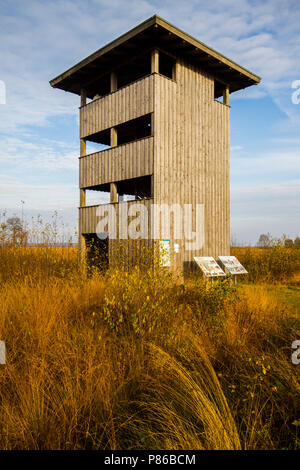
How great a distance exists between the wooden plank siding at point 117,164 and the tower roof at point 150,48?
3.29 m

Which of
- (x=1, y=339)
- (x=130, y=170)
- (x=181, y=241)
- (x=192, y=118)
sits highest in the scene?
(x=192, y=118)

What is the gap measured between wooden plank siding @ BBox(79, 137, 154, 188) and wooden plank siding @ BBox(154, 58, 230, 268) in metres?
0.46

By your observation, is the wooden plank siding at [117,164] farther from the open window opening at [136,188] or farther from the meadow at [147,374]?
the meadow at [147,374]

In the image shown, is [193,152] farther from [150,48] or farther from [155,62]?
[150,48]

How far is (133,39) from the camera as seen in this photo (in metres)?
10.2

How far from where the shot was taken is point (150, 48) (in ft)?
34.4

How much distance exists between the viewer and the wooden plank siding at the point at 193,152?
1045 cm

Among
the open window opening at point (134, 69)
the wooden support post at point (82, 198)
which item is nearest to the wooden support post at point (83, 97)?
the open window opening at point (134, 69)

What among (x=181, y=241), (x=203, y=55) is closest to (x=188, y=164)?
(x=181, y=241)

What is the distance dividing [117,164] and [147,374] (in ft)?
30.9

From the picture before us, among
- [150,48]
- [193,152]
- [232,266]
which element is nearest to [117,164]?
[193,152]

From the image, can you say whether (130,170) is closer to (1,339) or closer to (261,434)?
(1,339)
